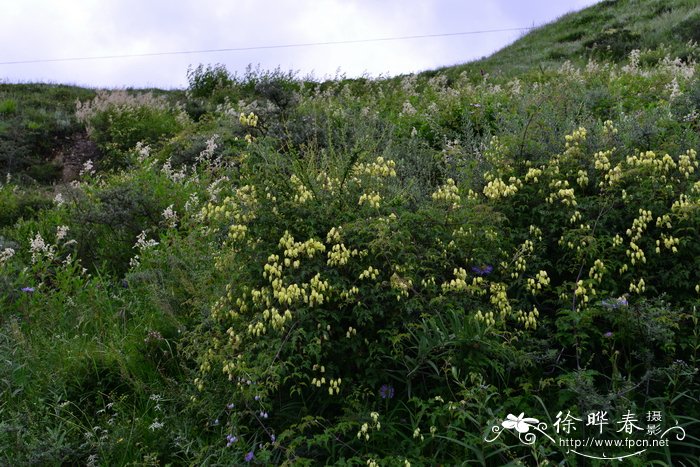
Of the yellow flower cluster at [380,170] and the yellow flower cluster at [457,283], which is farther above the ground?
the yellow flower cluster at [380,170]

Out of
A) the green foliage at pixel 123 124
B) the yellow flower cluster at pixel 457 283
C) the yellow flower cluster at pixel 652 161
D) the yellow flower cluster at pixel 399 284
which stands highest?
the green foliage at pixel 123 124

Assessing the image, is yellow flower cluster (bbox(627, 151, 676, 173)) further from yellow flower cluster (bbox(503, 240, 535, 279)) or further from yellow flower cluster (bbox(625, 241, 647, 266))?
yellow flower cluster (bbox(503, 240, 535, 279))

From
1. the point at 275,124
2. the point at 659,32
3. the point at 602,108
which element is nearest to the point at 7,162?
the point at 275,124

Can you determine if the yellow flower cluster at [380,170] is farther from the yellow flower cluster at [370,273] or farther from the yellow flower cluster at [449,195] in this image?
the yellow flower cluster at [370,273]

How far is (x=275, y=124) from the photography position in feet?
26.6

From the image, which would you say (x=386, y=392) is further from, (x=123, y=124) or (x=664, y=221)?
(x=123, y=124)

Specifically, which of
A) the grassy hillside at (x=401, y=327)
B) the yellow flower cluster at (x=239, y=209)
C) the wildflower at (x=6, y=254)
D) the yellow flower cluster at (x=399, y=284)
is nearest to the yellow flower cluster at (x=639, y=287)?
the grassy hillside at (x=401, y=327)

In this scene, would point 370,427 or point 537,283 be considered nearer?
point 370,427

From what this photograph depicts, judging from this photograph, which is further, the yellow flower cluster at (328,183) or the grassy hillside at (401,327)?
the yellow flower cluster at (328,183)

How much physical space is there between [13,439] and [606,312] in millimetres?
3405

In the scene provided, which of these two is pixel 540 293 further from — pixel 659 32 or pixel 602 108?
pixel 659 32

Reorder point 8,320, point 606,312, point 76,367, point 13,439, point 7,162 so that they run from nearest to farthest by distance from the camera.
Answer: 1. point 606,312
2. point 13,439
3. point 76,367
4. point 8,320
5. point 7,162

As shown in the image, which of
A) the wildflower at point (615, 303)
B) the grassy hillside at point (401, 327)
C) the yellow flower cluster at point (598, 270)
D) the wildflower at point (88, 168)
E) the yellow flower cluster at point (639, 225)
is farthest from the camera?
the wildflower at point (88, 168)

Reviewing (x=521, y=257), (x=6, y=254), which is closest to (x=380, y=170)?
(x=521, y=257)
